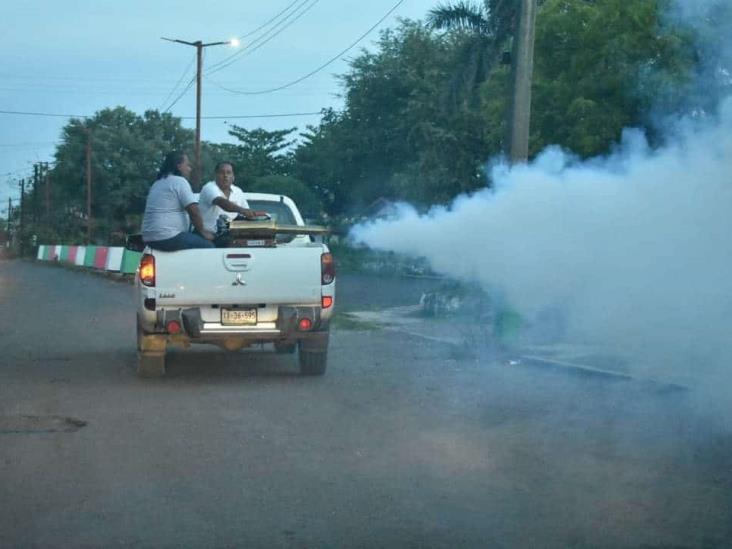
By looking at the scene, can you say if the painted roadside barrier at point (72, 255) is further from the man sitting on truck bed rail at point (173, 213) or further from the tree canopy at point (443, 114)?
the man sitting on truck bed rail at point (173, 213)

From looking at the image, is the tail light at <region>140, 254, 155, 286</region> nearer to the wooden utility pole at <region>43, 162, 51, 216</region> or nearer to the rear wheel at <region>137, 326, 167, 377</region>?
the rear wheel at <region>137, 326, 167, 377</region>

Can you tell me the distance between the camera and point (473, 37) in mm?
18750

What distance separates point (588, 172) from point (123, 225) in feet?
175

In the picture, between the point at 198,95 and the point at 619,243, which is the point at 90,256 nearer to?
the point at 198,95

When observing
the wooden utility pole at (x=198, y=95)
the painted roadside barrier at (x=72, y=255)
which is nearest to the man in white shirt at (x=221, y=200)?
the wooden utility pole at (x=198, y=95)

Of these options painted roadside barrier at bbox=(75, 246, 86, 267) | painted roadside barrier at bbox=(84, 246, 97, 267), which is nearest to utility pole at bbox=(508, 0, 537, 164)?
painted roadside barrier at bbox=(84, 246, 97, 267)

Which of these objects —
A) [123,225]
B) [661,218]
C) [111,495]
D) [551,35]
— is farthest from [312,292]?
[123,225]

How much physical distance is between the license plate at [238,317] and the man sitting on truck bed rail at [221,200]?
42.0 inches

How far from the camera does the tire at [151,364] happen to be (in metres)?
10.8

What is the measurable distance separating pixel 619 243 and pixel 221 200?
411cm

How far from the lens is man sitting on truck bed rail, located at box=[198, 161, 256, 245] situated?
11031 millimetres

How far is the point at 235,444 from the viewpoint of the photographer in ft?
25.5

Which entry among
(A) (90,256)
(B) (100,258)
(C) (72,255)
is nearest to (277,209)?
(B) (100,258)

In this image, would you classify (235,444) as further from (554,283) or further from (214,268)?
(554,283)
